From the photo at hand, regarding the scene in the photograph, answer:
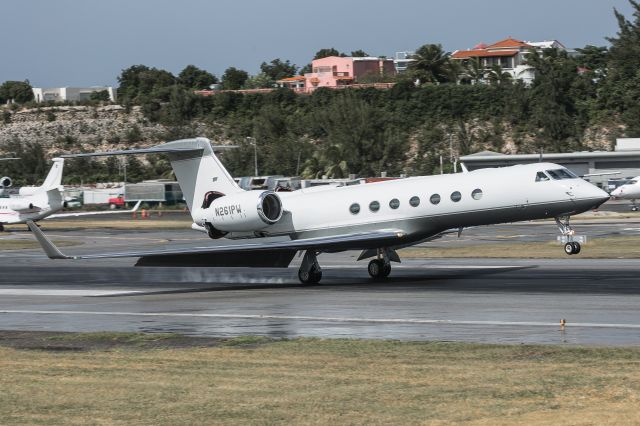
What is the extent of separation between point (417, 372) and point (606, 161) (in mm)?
79200

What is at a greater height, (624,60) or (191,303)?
(624,60)

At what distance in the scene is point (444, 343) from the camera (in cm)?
1684

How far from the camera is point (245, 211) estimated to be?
97.6 feet

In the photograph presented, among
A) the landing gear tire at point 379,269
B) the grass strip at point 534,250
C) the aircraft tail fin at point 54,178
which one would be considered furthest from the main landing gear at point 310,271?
the aircraft tail fin at point 54,178

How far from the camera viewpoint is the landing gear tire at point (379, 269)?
99.1ft

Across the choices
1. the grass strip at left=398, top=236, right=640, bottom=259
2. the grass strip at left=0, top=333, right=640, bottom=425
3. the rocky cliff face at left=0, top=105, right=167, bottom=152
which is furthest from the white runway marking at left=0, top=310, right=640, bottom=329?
the rocky cliff face at left=0, top=105, right=167, bottom=152

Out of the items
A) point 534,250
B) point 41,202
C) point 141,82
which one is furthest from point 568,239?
point 141,82

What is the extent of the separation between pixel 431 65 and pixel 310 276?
107338mm

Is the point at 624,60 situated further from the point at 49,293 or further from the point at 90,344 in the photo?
the point at 90,344

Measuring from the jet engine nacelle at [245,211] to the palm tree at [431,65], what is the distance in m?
105

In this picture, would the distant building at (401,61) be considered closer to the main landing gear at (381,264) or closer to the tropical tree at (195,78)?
the tropical tree at (195,78)

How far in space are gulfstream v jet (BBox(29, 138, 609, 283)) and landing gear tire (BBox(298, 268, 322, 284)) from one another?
0.03m

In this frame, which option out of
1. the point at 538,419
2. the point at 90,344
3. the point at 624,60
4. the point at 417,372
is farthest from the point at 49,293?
the point at 624,60

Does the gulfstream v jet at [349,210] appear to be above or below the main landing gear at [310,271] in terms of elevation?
above
